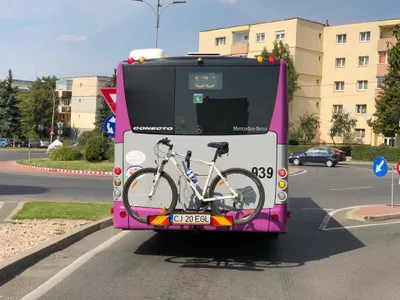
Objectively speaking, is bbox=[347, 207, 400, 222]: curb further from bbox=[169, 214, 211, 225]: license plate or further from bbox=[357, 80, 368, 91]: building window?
bbox=[357, 80, 368, 91]: building window

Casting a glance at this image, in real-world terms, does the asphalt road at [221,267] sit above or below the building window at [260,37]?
below

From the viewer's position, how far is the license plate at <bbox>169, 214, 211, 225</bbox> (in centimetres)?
673

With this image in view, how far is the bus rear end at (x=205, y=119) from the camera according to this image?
277 inches

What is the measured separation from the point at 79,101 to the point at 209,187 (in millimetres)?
88631

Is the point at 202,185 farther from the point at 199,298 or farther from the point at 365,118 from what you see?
the point at 365,118

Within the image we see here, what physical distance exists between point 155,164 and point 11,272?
234cm

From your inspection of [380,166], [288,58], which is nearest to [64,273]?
[380,166]

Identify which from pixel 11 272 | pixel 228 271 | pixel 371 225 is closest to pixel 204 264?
pixel 228 271

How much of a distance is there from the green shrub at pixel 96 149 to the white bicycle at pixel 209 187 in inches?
894

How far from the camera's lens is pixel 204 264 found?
7094 mm

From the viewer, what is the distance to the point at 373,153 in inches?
1868

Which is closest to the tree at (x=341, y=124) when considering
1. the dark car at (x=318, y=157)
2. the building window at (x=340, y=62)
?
the building window at (x=340, y=62)

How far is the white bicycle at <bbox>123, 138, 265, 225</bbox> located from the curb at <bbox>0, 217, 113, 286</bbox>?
136 centimetres

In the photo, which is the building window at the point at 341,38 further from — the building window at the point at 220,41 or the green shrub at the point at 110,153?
the green shrub at the point at 110,153
